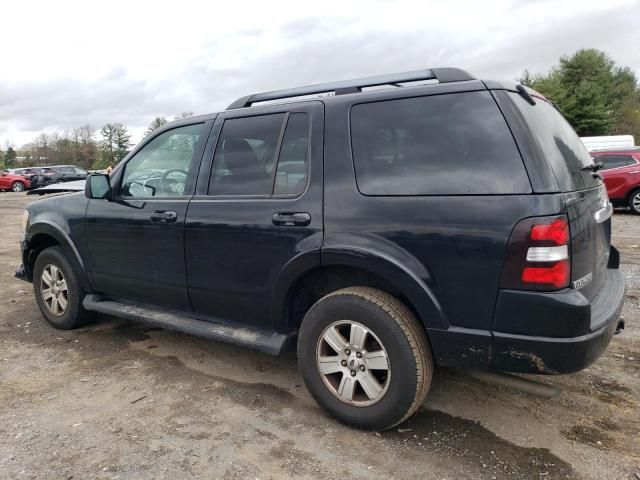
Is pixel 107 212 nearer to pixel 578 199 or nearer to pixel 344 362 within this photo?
pixel 344 362

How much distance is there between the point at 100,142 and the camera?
3452 inches

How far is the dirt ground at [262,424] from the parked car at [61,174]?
31048mm

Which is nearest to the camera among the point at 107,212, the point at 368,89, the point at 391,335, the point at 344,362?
the point at 391,335

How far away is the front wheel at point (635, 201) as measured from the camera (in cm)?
1210

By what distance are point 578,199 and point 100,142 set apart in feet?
314

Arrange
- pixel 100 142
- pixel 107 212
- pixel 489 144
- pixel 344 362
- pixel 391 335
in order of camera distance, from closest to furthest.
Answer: pixel 489 144 < pixel 391 335 < pixel 344 362 < pixel 107 212 < pixel 100 142

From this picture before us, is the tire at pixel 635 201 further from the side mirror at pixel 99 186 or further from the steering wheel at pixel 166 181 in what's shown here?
the side mirror at pixel 99 186

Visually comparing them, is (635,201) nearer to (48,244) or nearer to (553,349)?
(553,349)

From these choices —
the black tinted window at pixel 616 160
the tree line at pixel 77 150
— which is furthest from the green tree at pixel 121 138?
the black tinted window at pixel 616 160

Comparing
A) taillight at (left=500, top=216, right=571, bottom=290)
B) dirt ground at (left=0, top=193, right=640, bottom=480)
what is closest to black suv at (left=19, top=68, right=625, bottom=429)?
taillight at (left=500, top=216, right=571, bottom=290)

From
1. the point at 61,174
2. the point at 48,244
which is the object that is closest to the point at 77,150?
the point at 61,174

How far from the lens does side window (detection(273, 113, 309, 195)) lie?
3.01m

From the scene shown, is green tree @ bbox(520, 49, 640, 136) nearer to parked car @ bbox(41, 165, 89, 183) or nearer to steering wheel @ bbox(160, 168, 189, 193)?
parked car @ bbox(41, 165, 89, 183)

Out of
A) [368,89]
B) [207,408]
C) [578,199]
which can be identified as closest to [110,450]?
[207,408]
